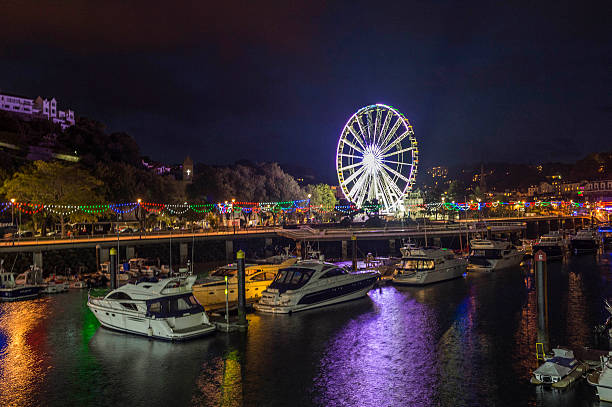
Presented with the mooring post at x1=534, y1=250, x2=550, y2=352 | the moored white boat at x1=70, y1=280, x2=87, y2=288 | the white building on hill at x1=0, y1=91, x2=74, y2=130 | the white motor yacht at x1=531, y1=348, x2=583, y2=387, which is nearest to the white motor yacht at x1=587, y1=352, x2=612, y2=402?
the white motor yacht at x1=531, y1=348, x2=583, y2=387

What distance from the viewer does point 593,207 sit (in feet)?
450

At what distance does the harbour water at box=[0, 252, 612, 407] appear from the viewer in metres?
15.1

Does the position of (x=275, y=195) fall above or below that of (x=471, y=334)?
above

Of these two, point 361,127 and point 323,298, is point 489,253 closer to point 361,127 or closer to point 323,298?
point 323,298

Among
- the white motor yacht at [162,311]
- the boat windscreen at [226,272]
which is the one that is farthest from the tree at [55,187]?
the white motor yacht at [162,311]

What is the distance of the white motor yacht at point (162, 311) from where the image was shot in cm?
2136

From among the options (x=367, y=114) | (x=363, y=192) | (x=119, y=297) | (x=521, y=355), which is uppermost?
(x=367, y=114)

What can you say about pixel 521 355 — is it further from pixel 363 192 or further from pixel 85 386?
pixel 363 192

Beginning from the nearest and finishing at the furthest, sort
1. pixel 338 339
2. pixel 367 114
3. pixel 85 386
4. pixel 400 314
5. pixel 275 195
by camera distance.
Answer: pixel 85 386, pixel 338 339, pixel 400 314, pixel 367 114, pixel 275 195

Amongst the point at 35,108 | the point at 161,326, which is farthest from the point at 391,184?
the point at 35,108

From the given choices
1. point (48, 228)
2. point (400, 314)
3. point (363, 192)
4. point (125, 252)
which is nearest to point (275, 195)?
point (363, 192)

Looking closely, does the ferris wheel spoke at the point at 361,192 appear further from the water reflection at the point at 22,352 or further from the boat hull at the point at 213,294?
the water reflection at the point at 22,352

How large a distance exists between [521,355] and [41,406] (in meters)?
16.0

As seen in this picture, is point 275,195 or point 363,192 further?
point 275,195
